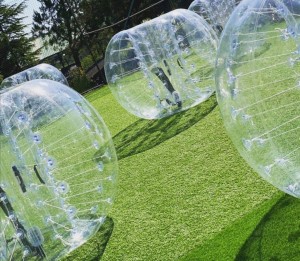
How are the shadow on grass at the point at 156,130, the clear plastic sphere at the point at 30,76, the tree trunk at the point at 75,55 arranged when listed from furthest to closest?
the tree trunk at the point at 75,55 < the clear plastic sphere at the point at 30,76 < the shadow on grass at the point at 156,130

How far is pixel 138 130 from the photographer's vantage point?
705cm

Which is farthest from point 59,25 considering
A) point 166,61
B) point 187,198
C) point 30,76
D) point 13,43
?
point 187,198

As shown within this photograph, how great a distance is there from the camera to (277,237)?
2.88 m

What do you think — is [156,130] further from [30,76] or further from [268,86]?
[30,76]

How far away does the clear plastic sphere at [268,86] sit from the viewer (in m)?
2.63

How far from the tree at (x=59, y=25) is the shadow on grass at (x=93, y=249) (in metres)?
21.7

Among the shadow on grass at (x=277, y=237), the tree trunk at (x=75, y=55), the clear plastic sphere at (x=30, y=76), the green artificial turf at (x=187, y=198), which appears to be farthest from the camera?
the tree trunk at (x=75, y=55)

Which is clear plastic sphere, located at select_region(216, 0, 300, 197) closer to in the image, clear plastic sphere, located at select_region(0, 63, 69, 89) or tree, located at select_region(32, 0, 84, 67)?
clear plastic sphere, located at select_region(0, 63, 69, 89)

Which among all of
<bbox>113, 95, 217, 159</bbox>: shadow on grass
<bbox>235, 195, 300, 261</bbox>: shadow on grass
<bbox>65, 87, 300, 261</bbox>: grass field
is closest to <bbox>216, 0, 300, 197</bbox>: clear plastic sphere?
<bbox>235, 195, 300, 261</bbox>: shadow on grass

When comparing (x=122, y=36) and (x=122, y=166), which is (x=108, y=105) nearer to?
(x=122, y=36)

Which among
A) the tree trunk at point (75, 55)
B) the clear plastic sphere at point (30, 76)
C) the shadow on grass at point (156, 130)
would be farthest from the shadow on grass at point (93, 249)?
the tree trunk at point (75, 55)

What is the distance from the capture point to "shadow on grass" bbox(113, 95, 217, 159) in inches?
240

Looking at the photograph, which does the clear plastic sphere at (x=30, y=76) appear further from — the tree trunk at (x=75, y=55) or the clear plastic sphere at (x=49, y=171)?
the tree trunk at (x=75, y=55)

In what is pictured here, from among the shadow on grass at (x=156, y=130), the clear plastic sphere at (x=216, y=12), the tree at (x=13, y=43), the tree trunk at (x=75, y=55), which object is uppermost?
the tree at (x=13, y=43)
